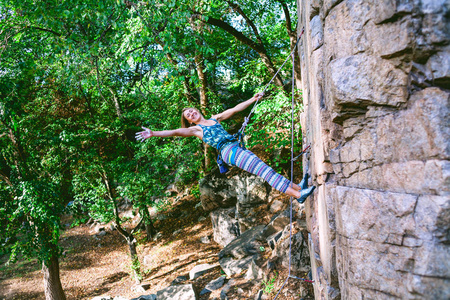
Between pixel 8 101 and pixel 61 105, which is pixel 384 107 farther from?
pixel 61 105

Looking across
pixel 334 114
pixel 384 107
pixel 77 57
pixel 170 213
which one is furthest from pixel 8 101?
pixel 170 213

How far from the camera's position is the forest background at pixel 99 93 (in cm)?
480

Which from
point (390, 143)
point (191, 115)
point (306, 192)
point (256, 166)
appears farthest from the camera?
point (191, 115)

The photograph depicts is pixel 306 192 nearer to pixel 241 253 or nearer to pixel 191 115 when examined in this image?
pixel 191 115

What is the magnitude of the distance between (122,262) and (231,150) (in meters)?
10.6

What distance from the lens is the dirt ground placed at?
10195 millimetres

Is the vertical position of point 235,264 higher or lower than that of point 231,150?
lower

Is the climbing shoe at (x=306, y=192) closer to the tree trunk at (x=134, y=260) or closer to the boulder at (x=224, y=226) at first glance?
the boulder at (x=224, y=226)

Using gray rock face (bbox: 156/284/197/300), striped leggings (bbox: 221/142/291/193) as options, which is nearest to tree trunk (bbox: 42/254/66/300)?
gray rock face (bbox: 156/284/197/300)

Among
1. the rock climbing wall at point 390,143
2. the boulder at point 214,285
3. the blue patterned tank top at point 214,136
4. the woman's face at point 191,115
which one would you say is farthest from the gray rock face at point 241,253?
the rock climbing wall at point 390,143

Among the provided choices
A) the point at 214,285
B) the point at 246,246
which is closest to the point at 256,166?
the point at 246,246

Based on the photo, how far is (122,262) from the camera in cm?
1257

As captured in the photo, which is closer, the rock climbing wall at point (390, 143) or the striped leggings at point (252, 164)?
the rock climbing wall at point (390, 143)

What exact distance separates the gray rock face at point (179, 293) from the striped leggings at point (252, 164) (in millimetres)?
4162
